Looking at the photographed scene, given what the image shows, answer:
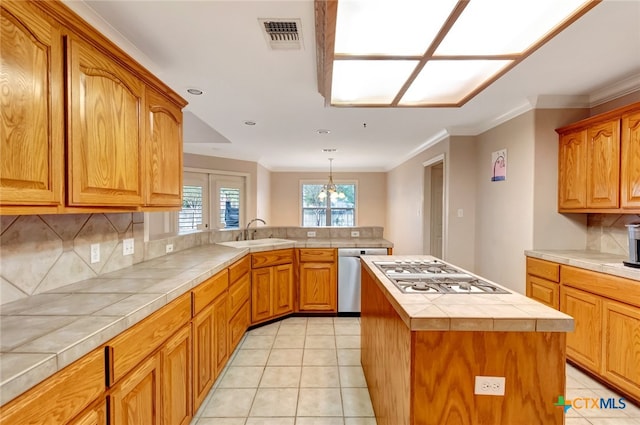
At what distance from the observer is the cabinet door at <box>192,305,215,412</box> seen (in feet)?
5.86

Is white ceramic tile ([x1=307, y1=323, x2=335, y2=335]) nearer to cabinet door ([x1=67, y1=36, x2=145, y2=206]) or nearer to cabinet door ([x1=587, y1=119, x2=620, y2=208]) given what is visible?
cabinet door ([x1=67, y1=36, x2=145, y2=206])

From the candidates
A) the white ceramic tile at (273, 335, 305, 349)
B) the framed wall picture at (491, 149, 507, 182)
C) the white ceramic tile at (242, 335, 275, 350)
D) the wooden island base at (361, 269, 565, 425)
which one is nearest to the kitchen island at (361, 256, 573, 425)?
the wooden island base at (361, 269, 565, 425)

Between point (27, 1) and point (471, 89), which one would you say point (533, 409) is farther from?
point (27, 1)

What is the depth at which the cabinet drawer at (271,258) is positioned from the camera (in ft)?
10.3

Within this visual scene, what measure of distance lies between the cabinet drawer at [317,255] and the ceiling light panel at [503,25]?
7.90 ft

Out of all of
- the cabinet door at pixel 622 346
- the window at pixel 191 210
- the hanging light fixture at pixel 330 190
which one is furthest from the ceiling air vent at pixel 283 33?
the hanging light fixture at pixel 330 190

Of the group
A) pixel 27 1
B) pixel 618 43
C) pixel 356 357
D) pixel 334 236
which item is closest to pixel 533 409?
pixel 356 357

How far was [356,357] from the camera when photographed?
8.65ft

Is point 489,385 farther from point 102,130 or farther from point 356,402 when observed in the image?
point 102,130

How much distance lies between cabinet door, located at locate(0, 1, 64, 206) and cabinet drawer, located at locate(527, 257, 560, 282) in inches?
134

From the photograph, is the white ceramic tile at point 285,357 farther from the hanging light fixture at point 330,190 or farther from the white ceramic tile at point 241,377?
the hanging light fixture at point 330,190

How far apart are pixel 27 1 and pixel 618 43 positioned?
3.10 metres

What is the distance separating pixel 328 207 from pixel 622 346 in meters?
6.34

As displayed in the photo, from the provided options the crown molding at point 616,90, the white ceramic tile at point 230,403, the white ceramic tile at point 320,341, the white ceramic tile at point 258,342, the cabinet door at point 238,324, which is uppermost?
the crown molding at point 616,90
